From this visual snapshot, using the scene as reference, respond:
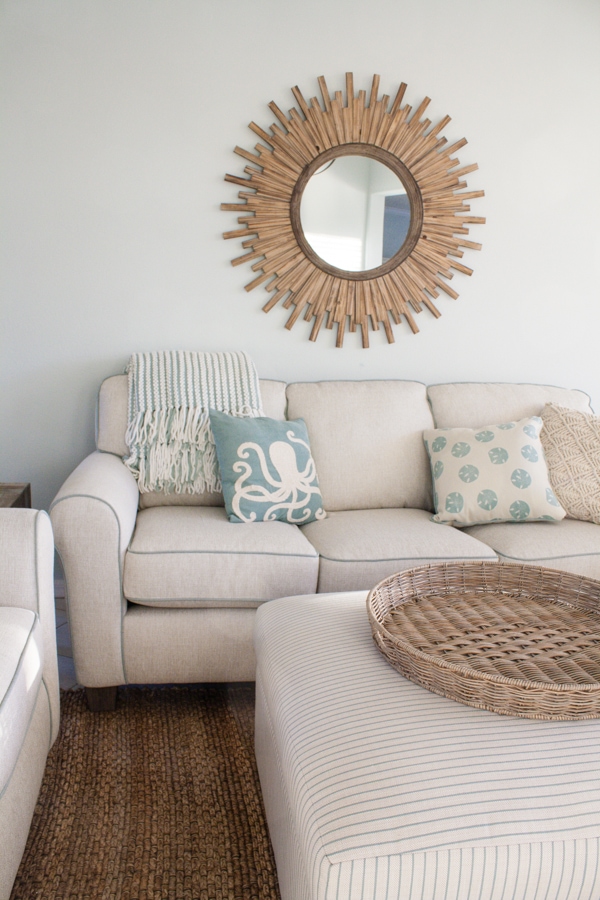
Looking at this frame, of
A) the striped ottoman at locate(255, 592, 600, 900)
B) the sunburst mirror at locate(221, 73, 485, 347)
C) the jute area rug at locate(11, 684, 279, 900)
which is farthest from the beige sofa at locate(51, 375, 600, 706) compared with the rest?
the sunburst mirror at locate(221, 73, 485, 347)

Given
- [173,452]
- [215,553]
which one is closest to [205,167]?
[173,452]

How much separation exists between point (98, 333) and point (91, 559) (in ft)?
3.67

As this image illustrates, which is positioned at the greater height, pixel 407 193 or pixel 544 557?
pixel 407 193

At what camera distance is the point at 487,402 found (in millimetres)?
2592

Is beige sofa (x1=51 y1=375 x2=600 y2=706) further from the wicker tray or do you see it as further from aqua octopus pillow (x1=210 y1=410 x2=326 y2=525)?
the wicker tray

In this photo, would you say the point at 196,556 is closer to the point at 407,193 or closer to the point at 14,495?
the point at 14,495

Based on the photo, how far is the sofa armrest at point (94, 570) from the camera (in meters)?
1.70

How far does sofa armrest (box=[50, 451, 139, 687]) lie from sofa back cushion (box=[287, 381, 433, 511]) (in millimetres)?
824

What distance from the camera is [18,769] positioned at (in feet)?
3.92

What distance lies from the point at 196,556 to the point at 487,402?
136 centimetres

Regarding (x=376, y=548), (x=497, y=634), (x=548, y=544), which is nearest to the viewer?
(x=497, y=634)

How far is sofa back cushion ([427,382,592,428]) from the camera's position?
256cm

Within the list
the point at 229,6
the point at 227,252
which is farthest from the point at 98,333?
the point at 229,6

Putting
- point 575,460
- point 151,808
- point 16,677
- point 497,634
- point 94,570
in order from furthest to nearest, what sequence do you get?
point 575,460 < point 94,570 < point 151,808 < point 497,634 < point 16,677
